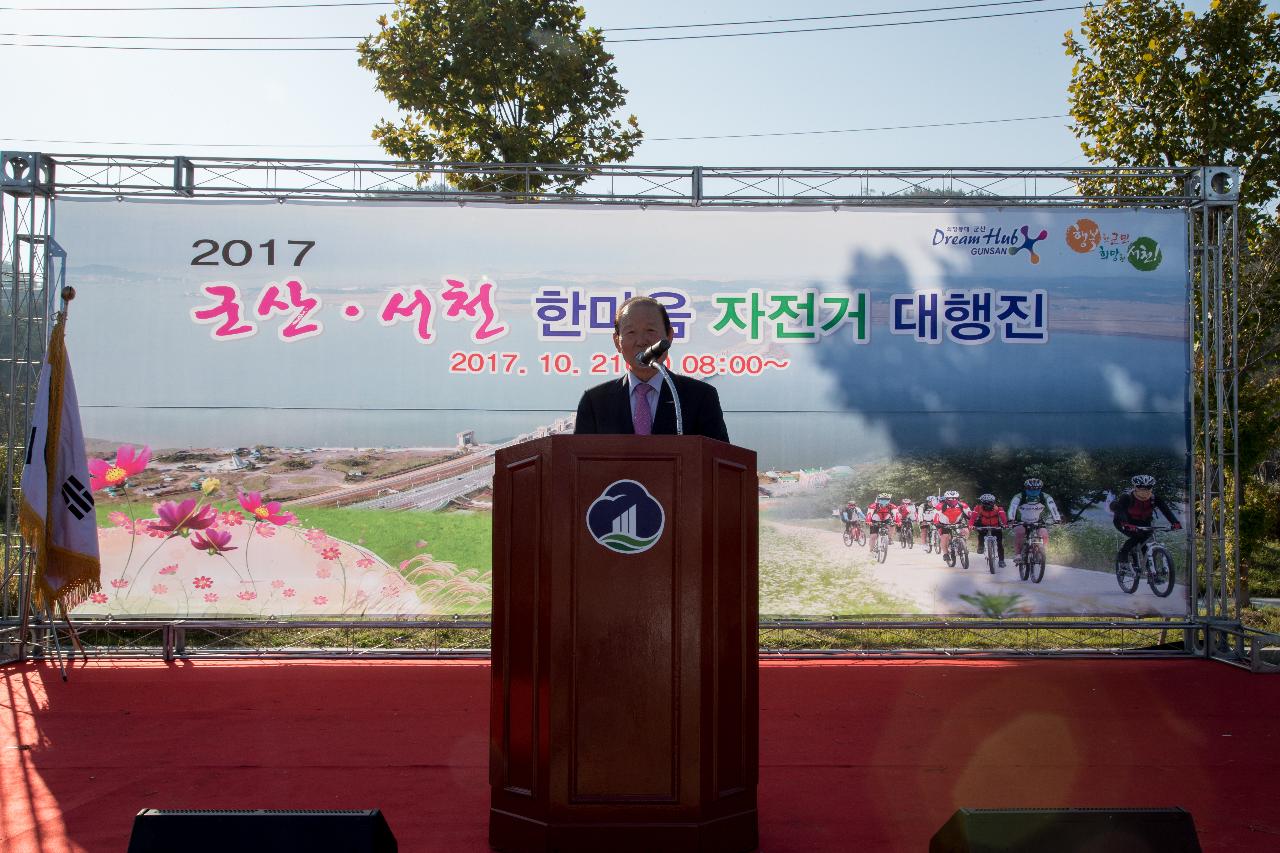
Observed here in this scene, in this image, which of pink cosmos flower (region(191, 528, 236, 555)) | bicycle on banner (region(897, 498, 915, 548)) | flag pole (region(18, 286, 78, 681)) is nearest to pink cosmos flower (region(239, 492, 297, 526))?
pink cosmos flower (region(191, 528, 236, 555))

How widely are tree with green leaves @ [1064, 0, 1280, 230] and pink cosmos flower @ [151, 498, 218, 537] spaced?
7.28 m

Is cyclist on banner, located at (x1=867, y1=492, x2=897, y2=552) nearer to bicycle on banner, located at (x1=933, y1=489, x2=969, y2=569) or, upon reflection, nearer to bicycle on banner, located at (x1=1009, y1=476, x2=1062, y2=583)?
bicycle on banner, located at (x1=933, y1=489, x2=969, y2=569)

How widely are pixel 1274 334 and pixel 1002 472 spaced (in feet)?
15.2

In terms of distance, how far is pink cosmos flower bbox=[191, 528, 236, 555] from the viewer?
20.2 feet

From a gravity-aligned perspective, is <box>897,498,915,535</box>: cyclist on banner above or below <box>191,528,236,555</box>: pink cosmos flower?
above

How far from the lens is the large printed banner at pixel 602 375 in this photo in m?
6.18

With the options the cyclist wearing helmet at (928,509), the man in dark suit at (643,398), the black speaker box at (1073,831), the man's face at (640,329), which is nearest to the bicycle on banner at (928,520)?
the cyclist wearing helmet at (928,509)

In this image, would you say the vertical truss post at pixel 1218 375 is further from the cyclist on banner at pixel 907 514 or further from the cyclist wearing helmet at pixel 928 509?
the cyclist on banner at pixel 907 514

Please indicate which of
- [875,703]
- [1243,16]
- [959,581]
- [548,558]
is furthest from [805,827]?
[1243,16]

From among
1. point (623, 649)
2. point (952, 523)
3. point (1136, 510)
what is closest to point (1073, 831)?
point (623, 649)

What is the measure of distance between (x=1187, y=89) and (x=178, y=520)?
7.98m

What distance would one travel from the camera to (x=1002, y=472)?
625 centimetres

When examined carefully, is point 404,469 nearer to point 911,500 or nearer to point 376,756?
point 376,756

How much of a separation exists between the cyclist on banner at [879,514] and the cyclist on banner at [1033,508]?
0.72 metres
